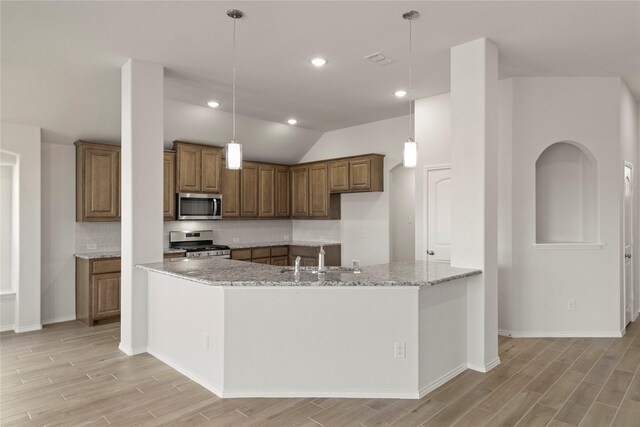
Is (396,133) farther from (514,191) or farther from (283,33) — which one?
(283,33)

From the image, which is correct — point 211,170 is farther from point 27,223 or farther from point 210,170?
point 27,223

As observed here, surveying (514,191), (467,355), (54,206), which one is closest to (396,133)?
(514,191)

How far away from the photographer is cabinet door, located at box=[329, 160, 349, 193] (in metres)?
7.08

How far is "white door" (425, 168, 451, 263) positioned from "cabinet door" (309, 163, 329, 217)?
234 centimetres

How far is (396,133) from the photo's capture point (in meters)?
6.70

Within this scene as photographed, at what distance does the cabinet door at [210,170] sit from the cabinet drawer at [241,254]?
1037mm

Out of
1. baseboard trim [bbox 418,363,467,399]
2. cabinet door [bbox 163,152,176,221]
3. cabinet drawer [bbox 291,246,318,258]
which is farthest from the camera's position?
cabinet drawer [bbox 291,246,318,258]

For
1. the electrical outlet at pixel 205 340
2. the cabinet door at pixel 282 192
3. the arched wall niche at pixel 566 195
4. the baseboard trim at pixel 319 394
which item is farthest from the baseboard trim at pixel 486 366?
the cabinet door at pixel 282 192

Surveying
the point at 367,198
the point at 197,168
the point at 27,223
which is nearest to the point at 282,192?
the point at 367,198

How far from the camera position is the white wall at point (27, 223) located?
517 cm

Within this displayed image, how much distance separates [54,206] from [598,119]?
22.5 ft

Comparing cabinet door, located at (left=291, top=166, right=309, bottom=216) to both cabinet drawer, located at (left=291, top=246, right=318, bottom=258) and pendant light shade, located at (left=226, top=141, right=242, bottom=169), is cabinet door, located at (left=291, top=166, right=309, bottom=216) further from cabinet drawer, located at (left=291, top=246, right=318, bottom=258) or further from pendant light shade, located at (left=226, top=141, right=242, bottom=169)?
pendant light shade, located at (left=226, top=141, right=242, bottom=169)

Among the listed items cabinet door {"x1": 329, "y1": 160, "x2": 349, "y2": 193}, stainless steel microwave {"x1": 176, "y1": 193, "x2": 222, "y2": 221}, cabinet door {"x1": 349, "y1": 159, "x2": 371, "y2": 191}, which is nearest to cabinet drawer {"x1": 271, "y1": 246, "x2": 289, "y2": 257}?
stainless steel microwave {"x1": 176, "y1": 193, "x2": 222, "y2": 221}

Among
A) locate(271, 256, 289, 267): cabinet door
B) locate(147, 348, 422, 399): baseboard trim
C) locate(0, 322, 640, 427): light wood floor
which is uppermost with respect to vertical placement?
locate(271, 256, 289, 267): cabinet door
